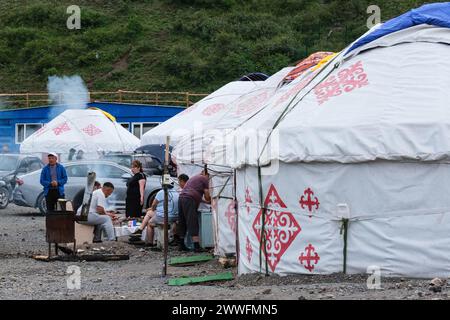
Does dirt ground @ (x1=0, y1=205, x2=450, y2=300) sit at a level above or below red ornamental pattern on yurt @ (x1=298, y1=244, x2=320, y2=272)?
below

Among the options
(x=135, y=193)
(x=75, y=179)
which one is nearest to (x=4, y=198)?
(x=75, y=179)

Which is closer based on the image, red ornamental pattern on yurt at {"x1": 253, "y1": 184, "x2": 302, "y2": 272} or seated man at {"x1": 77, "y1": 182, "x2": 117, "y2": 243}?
red ornamental pattern on yurt at {"x1": 253, "y1": 184, "x2": 302, "y2": 272}

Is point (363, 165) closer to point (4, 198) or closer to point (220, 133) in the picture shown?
point (220, 133)

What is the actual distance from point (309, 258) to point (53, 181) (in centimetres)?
726

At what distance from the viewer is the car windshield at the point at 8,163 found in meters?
28.0

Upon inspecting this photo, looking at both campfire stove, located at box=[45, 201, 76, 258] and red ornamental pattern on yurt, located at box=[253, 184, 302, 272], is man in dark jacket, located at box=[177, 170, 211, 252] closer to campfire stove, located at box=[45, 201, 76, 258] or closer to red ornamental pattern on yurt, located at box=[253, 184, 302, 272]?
campfire stove, located at box=[45, 201, 76, 258]

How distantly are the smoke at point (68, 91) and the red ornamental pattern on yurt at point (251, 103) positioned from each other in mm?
23979

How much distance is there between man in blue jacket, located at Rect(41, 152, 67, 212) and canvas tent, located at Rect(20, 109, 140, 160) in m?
12.8

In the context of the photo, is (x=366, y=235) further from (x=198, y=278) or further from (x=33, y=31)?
(x=33, y=31)

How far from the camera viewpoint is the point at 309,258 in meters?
12.5

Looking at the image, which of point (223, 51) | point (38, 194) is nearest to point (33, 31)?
point (223, 51)

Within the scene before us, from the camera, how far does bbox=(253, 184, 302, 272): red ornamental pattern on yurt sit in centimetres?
1266

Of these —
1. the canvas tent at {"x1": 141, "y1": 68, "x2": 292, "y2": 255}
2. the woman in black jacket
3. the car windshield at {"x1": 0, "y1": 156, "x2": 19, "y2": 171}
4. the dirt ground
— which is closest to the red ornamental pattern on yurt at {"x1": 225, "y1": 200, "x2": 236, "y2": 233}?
the canvas tent at {"x1": 141, "y1": 68, "x2": 292, "y2": 255}

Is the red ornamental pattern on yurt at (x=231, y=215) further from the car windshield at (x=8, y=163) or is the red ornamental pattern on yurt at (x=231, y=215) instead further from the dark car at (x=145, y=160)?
the car windshield at (x=8, y=163)
